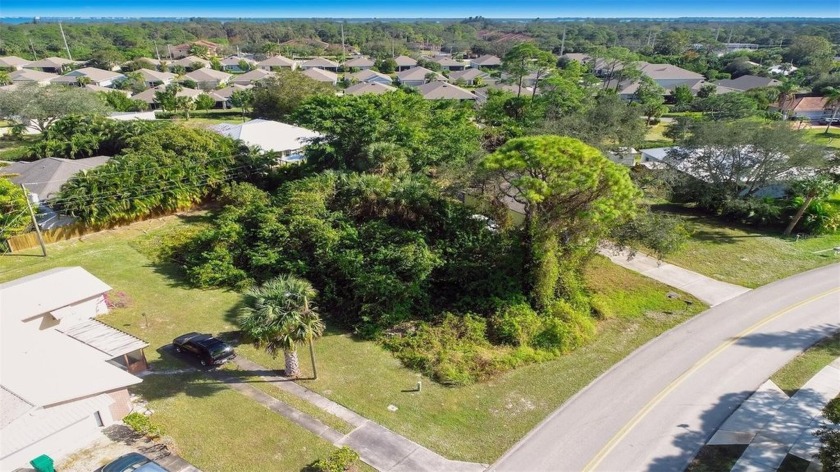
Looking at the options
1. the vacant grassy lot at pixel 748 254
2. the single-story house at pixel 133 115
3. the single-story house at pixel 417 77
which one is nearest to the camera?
the vacant grassy lot at pixel 748 254

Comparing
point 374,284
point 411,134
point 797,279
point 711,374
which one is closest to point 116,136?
point 411,134

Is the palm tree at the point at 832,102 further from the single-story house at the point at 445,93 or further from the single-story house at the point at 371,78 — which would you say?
the single-story house at the point at 371,78

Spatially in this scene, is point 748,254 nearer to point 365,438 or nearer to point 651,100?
point 365,438

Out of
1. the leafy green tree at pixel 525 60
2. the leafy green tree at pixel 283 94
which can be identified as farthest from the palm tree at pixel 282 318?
the leafy green tree at pixel 525 60

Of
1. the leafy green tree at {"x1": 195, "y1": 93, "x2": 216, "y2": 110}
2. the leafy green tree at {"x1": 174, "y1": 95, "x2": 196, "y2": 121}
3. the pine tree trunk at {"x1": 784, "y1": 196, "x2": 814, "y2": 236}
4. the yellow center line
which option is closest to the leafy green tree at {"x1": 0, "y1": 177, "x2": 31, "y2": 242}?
the yellow center line

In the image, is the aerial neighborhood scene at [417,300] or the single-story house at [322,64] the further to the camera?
the single-story house at [322,64]

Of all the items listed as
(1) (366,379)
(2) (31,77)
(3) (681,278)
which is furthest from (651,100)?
(2) (31,77)

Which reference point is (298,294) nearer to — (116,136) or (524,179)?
(524,179)
